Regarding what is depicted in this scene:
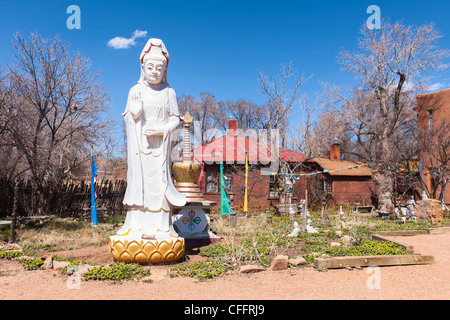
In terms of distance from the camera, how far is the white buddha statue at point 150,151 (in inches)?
290

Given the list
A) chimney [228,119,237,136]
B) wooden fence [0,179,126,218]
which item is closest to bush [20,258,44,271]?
wooden fence [0,179,126,218]

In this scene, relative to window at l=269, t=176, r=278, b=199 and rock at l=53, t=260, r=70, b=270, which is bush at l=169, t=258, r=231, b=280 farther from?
window at l=269, t=176, r=278, b=199

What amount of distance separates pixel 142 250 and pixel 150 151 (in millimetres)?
2185

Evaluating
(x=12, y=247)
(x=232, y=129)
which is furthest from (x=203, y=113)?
(x=12, y=247)

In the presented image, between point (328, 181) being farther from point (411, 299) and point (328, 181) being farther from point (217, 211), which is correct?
point (411, 299)

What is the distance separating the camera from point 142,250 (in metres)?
6.96

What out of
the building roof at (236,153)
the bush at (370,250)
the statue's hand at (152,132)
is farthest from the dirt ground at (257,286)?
the building roof at (236,153)

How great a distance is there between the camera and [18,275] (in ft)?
21.2

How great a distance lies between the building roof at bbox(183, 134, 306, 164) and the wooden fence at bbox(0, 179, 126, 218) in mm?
6169

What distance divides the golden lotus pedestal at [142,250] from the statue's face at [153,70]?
363 centimetres

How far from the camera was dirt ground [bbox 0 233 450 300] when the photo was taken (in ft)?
16.4

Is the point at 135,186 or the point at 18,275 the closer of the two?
the point at 18,275
